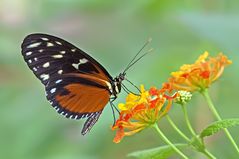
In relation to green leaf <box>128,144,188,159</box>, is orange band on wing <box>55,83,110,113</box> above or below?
above

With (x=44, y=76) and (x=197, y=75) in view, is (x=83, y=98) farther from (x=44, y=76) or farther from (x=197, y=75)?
(x=197, y=75)

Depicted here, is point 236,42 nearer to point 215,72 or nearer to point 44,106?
point 215,72

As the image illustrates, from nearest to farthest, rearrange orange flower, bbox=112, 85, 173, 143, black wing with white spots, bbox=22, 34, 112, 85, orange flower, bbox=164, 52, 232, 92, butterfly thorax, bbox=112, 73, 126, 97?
orange flower, bbox=112, 85, 173, 143
orange flower, bbox=164, 52, 232, 92
black wing with white spots, bbox=22, 34, 112, 85
butterfly thorax, bbox=112, 73, 126, 97

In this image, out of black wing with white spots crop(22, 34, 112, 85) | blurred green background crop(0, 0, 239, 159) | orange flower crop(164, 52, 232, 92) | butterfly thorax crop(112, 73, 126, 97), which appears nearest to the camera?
orange flower crop(164, 52, 232, 92)

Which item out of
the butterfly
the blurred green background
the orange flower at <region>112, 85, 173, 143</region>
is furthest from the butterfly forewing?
the orange flower at <region>112, 85, 173, 143</region>

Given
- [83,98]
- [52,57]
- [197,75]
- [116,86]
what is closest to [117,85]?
[116,86]

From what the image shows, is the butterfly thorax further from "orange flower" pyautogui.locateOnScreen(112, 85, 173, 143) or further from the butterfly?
"orange flower" pyautogui.locateOnScreen(112, 85, 173, 143)

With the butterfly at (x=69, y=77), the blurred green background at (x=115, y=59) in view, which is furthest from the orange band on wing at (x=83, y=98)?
the blurred green background at (x=115, y=59)
